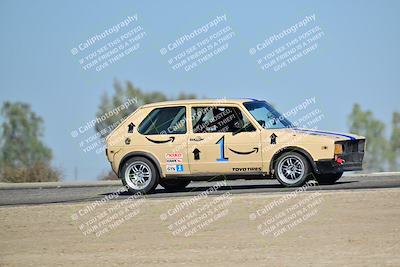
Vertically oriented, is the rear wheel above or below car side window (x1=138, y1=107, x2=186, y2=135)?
below

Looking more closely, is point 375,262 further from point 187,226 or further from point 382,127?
point 382,127

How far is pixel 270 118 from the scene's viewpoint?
1728cm

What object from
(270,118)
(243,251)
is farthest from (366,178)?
(243,251)

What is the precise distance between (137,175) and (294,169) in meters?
2.90

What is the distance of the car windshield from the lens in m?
17.1

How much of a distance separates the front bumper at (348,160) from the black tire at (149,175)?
298 cm

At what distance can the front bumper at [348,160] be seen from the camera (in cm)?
1667

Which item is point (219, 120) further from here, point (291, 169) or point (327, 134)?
point (327, 134)

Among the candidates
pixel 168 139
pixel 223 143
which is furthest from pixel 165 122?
pixel 223 143

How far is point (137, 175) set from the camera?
1748 cm

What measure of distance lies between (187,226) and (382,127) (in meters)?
73.9

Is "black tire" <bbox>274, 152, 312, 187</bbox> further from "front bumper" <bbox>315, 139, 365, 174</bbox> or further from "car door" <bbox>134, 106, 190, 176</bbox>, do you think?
"car door" <bbox>134, 106, 190, 176</bbox>

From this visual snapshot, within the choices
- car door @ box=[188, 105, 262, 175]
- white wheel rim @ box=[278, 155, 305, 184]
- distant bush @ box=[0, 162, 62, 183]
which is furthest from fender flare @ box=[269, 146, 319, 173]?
distant bush @ box=[0, 162, 62, 183]

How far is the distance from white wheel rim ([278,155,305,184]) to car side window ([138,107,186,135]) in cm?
190
